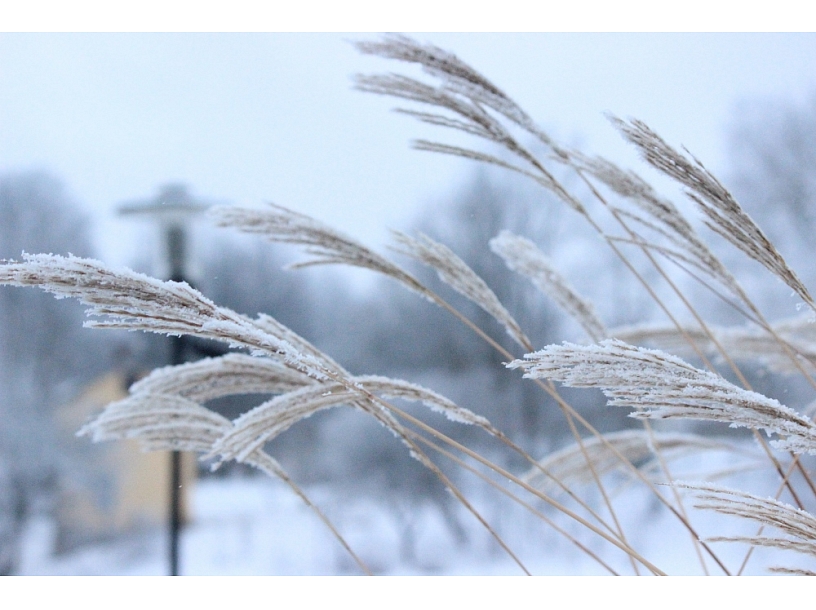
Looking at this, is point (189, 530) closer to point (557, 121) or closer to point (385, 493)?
point (385, 493)

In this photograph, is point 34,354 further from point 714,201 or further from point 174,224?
point 714,201

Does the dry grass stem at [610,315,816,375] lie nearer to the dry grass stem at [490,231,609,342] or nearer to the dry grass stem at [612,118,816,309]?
the dry grass stem at [490,231,609,342]

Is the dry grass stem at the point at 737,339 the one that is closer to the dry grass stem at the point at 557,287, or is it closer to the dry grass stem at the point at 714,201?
the dry grass stem at the point at 557,287

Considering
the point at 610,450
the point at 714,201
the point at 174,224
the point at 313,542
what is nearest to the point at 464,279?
the point at 714,201

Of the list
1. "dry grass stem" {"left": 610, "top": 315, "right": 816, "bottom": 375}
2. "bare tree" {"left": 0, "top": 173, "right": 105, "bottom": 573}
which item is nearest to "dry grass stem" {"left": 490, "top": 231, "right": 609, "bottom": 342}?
"dry grass stem" {"left": 610, "top": 315, "right": 816, "bottom": 375}

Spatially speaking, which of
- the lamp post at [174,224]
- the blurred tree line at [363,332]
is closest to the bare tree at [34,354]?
the blurred tree line at [363,332]

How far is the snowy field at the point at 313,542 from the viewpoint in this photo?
6.58ft

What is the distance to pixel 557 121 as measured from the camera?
1.83 metres

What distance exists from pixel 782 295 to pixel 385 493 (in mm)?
1346
